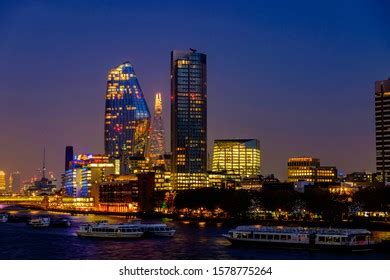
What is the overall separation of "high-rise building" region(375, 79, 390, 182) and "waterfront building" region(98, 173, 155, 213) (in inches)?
1076

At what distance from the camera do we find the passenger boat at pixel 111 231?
2821 centimetres

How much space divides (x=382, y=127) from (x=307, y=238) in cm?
6466

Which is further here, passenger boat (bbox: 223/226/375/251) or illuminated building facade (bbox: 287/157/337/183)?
illuminated building facade (bbox: 287/157/337/183)

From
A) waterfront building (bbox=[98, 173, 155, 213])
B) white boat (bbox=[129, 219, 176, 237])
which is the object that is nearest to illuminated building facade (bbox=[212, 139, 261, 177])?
waterfront building (bbox=[98, 173, 155, 213])

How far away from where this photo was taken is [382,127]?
82.5 m

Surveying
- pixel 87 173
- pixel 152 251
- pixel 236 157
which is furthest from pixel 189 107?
pixel 152 251

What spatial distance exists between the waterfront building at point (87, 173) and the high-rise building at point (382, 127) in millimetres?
34615

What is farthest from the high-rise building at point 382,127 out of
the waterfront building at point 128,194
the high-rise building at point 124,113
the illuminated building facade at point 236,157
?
the high-rise building at point 124,113


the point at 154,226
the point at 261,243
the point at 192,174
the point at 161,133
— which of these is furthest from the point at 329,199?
the point at 161,133

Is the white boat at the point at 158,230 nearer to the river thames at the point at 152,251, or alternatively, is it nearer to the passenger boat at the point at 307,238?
the river thames at the point at 152,251

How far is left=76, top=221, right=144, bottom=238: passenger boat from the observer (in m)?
28.2

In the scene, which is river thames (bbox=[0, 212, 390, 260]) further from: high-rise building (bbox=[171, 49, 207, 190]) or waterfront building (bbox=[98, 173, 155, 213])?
high-rise building (bbox=[171, 49, 207, 190])

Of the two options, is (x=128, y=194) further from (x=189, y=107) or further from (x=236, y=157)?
(x=236, y=157)
